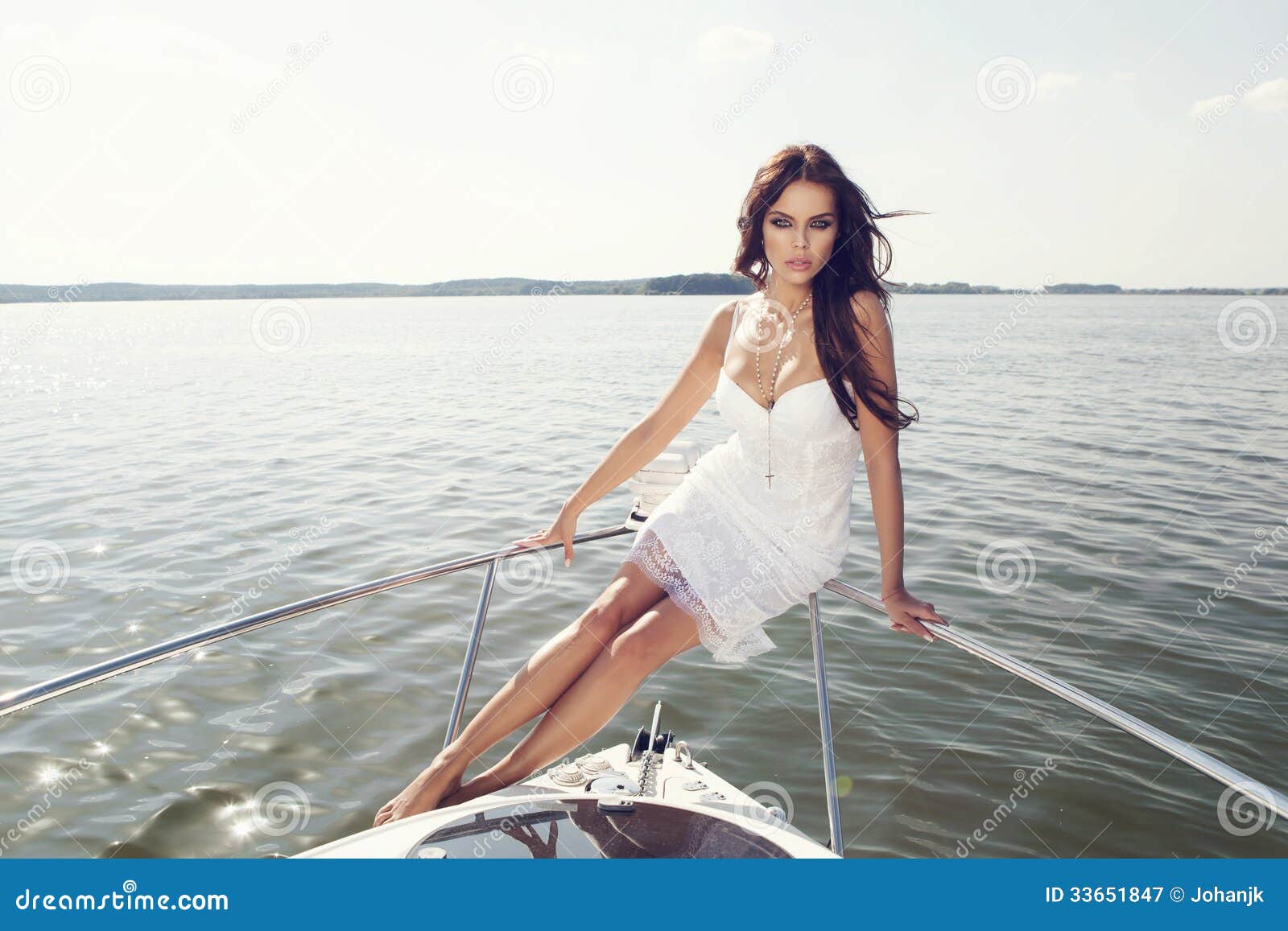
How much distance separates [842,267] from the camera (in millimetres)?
2930

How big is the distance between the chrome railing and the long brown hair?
647mm

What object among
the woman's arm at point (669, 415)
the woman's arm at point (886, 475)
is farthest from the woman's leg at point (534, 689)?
the woman's arm at point (886, 475)

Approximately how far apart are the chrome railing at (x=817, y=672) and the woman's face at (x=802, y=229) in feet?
3.50

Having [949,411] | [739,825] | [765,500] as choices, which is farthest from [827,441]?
[949,411]

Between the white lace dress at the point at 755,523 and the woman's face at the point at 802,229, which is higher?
the woman's face at the point at 802,229

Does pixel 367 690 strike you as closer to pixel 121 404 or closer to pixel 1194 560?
pixel 1194 560

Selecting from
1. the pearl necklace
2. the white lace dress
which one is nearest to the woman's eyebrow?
the pearl necklace

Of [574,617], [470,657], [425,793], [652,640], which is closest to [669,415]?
[652,640]

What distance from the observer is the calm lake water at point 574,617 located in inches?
156

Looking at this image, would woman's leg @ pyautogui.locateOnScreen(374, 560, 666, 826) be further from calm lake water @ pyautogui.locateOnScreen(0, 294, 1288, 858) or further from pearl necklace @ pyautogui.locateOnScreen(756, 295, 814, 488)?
calm lake water @ pyautogui.locateOnScreen(0, 294, 1288, 858)

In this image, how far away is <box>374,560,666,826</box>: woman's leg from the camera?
2.15 metres

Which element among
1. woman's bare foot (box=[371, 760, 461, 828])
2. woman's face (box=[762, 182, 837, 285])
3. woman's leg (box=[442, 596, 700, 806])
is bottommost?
woman's bare foot (box=[371, 760, 461, 828])

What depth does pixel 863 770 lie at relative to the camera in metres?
4.24

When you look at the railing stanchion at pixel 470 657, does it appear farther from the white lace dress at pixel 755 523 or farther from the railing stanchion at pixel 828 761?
the railing stanchion at pixel 828 761
